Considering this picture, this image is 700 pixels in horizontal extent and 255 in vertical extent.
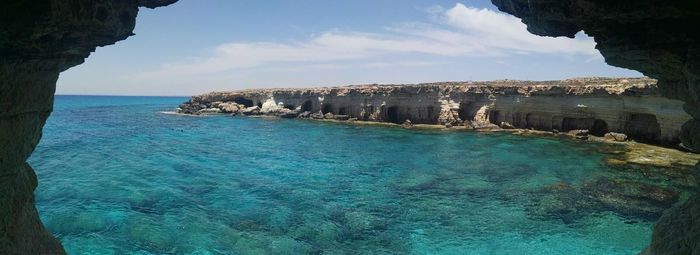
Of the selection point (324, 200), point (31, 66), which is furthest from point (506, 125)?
point (31, 66)

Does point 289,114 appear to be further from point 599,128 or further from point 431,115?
point 599,128

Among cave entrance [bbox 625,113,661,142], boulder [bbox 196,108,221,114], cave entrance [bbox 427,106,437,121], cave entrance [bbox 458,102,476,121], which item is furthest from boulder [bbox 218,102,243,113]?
cave entrance [bbox 625,113,661,142]

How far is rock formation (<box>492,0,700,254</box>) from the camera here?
16.0ft

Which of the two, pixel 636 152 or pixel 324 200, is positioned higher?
pixel 324 200

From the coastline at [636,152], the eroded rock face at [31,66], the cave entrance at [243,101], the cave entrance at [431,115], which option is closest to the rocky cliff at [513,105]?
the cave entrance at [431,115]

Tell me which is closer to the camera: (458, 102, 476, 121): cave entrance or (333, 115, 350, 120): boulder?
(458, 102, 476, 121): cave entrance

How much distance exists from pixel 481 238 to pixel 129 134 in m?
39.4

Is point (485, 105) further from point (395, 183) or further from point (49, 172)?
point (49, 172)

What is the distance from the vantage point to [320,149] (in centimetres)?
3209

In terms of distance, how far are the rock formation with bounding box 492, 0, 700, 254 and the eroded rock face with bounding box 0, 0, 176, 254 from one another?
5.53 m

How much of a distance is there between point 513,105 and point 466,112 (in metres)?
6.39

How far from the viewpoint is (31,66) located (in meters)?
5.42

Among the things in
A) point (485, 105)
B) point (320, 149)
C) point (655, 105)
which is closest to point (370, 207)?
point (320, 149)

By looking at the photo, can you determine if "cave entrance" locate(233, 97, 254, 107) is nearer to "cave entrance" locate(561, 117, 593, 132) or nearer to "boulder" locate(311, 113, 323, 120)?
"boulder" locate(311, 113, 323, 120)
